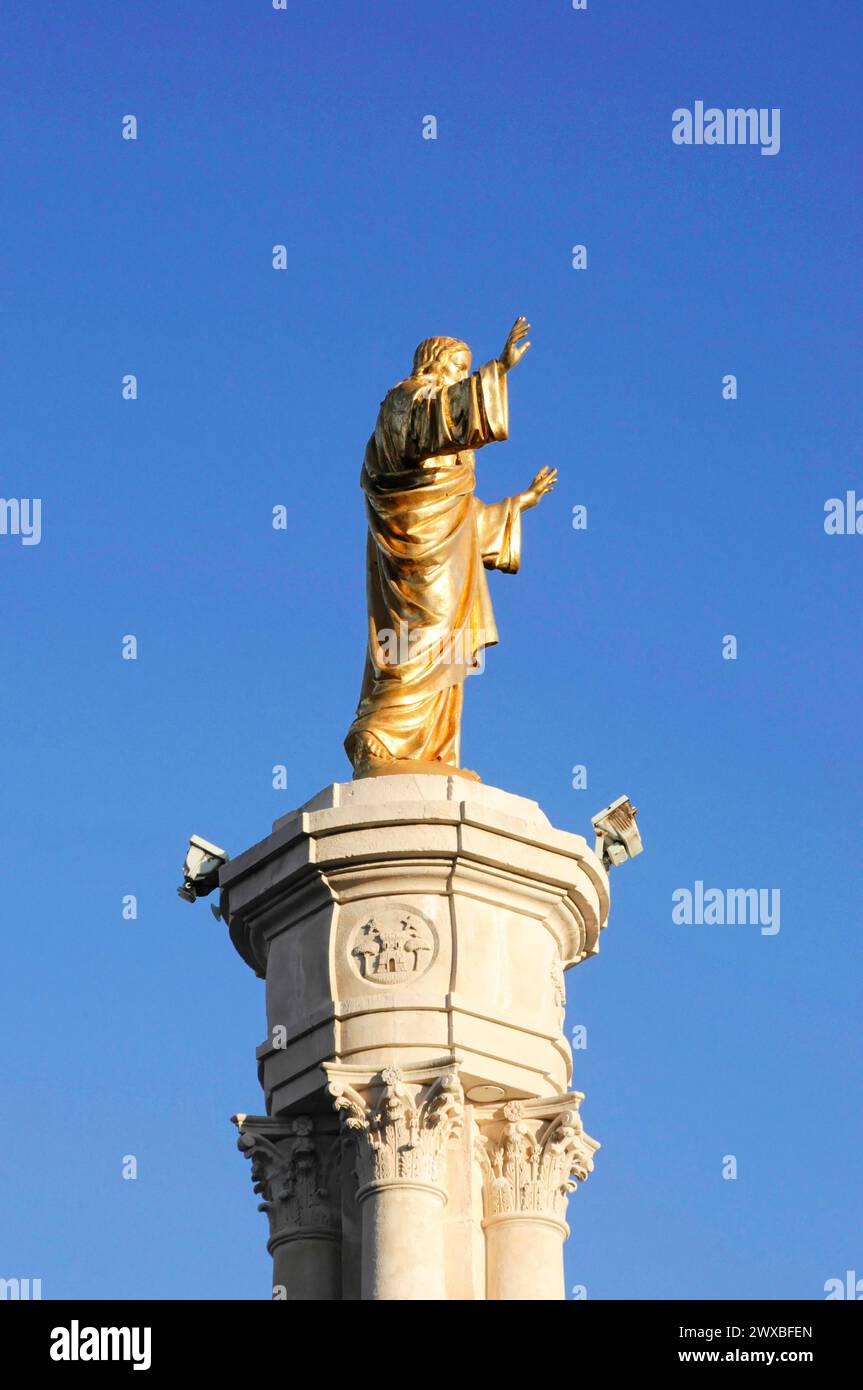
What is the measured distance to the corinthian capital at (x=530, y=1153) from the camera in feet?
96.4

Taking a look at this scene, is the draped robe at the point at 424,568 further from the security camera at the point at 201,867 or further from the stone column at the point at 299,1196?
the stone column at the point at 299,1196

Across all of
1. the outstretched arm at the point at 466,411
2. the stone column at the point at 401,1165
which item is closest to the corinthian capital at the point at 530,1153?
the stone column at the point at 401,1165

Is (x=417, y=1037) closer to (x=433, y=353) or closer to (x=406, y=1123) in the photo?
(x=406, y=1123)

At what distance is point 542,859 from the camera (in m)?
30.2

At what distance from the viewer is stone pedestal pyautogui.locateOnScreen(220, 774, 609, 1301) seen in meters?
28.9

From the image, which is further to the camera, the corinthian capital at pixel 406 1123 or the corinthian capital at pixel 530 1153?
the corinthian capital at pixel 530 1153

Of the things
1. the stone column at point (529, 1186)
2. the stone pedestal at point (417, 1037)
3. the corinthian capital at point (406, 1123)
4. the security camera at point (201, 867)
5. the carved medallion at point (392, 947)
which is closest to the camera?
the corinthian capital at point (406, 1123)

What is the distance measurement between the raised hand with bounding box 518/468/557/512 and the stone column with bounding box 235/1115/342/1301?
6.79 m

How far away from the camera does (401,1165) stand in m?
28.6

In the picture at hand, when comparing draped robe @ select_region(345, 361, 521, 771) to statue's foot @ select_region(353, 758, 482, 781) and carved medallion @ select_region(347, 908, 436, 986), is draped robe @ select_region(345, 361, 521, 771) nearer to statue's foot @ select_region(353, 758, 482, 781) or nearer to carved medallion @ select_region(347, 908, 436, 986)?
statue's foot @ select_region(353, 758, 482, 781)

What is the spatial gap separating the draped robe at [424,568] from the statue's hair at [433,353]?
248 millimetres
